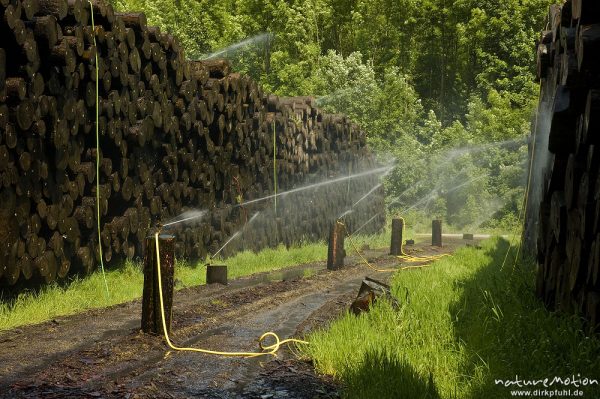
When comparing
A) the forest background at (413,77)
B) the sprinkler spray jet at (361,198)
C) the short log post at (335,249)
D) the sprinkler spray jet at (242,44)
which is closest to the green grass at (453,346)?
the short log post at (335,249)

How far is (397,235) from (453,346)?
1208 cm

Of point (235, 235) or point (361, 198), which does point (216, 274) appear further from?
point (361, 198)

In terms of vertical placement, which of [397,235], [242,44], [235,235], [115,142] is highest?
[242,44]

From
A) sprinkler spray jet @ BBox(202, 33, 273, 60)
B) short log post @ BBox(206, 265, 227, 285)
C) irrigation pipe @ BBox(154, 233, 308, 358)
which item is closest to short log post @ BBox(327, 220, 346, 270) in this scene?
short log post @ BBox(206, 265, 227, 285)

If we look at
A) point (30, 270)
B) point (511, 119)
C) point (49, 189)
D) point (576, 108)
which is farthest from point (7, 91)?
point (511, 119)

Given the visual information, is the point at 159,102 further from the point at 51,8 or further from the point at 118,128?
the point at 51,8

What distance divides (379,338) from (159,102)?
7.36 metres

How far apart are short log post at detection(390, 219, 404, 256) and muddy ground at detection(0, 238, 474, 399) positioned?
25.5 feet

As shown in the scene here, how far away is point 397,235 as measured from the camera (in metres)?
18.5

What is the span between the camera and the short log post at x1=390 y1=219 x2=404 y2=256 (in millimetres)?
18328

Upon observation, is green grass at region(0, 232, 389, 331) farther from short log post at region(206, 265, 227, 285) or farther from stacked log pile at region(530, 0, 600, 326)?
stacked log pile at region(530, 0, 600, 326)

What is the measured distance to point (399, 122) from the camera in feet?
132

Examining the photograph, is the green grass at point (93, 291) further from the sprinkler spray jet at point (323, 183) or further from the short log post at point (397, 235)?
the short log post at point (397, 235)

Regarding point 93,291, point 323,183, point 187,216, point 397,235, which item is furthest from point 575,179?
point 323,183
